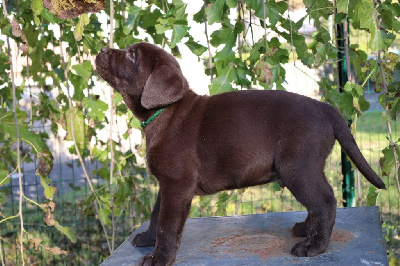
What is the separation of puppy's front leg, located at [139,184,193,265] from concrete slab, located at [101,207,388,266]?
0.34ft

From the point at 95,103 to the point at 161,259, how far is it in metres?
1.49

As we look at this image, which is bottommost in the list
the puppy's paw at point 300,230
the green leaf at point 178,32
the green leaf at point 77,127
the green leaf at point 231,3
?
the puppy's paw at point 300,230

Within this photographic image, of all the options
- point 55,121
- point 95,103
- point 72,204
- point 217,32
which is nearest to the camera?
point 217,32

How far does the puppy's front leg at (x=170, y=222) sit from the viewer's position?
2369 millimetres

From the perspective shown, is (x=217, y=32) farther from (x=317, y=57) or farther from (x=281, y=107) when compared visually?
(x=281, y=107)

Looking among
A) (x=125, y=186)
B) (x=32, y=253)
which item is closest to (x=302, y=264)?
(x=125, y=186)

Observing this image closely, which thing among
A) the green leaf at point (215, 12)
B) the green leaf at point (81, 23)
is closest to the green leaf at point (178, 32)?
the green leaf at point (215, 12)

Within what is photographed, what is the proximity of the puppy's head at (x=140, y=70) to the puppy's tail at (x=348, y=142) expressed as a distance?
646 mm

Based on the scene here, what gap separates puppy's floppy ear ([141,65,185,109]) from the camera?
7.93 ft

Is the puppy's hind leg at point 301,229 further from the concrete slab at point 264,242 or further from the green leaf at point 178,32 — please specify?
the green leaf at point 178,32

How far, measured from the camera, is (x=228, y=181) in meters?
2.48

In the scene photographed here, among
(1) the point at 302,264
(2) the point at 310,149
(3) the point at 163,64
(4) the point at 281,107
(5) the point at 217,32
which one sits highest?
(5) the point at 217,32

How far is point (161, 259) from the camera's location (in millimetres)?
→ 2375

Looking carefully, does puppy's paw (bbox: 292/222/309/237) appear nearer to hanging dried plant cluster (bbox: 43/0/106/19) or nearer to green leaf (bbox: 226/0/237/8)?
green leaf (bbox: 226/0/237/8)
